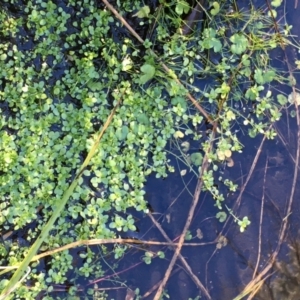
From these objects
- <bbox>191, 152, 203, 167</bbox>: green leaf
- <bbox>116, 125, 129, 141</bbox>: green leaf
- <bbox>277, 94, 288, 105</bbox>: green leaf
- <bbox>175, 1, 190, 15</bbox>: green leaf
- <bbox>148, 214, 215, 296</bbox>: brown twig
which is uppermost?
<bbox>175, 1, 190, 15</bbox>: green leaf

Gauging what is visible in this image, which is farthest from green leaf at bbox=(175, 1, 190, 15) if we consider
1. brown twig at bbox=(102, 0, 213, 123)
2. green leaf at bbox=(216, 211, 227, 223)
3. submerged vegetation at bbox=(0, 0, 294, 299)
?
green leaf at bbox=(216, 211, 227, 223)

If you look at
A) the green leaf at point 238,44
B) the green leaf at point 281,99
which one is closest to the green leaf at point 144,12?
the green leaf at point 238,44

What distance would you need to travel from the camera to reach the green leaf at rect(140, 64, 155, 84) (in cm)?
235

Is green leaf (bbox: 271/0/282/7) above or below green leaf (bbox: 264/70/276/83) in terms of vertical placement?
above

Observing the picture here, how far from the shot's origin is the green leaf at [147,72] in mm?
2348

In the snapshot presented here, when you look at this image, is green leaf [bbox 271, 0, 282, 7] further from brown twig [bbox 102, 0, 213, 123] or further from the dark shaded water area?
brown twig [bbox 102, 0, 213, 123]

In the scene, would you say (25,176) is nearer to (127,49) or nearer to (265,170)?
(127,49)

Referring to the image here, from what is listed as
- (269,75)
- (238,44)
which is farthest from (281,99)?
(238,44)

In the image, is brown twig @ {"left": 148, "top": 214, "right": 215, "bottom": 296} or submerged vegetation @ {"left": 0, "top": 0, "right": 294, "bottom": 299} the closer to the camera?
submerged vegetation @ {"left": 0, "top": 0, "right": 294, "bottom": 299}

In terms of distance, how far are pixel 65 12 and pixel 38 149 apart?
0.75 metres

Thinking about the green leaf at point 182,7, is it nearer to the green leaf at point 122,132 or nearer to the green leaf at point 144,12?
the green leaf at point 144,12

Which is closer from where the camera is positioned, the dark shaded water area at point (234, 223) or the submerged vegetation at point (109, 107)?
the submerged vegetation at point (109, 107)

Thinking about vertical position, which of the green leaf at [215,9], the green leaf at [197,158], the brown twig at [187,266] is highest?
the green leaf at [215,9]

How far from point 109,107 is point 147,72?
274 millimetres
